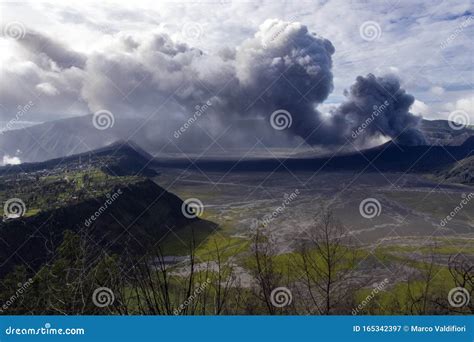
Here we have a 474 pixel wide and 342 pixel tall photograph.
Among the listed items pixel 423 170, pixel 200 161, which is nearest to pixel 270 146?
pixel 200 161

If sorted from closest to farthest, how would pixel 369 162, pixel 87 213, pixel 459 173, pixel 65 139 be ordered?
pixel 87 213 → pixel 459 173 → pixel 65 139 → pixel 369 162

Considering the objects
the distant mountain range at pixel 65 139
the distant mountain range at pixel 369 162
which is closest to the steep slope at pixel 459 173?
the distant mountain range at pixel 369 162

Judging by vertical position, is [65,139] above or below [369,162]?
below

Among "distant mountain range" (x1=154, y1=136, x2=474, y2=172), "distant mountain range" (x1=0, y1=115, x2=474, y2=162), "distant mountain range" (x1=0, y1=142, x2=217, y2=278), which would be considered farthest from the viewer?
"distant mountain range" (x1=154, y1=136, x2=474, y2=172)

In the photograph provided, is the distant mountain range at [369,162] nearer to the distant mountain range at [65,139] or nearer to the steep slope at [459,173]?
the steep slope at [459,173]

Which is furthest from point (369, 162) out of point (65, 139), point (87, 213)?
point (87, 213)

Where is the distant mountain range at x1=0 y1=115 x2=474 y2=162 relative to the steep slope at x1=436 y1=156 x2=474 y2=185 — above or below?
above

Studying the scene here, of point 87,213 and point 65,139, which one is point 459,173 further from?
point 65,139

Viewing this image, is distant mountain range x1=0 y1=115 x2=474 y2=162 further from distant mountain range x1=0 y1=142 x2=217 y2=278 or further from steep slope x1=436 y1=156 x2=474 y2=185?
steep slope x1=436 y1=156 x2=474 y2=185

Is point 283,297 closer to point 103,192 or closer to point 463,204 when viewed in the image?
point 103,192

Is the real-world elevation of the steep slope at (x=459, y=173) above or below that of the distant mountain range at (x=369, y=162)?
below

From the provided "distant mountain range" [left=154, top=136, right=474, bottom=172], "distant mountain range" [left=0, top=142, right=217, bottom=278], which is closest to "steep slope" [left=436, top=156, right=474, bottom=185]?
"distant mountain range" [left=154, top=136, right=474, bottom=172]
